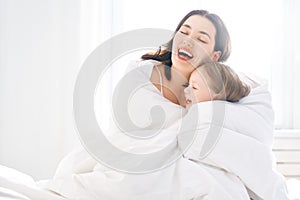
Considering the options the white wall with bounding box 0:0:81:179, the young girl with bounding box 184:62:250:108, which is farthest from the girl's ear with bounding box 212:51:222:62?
the white wall with bounding box 0:0:81:179

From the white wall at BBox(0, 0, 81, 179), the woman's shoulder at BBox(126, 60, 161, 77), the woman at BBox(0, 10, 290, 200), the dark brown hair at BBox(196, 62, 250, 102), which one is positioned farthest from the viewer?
the white wall at BBox(0, 0, 81, 179)

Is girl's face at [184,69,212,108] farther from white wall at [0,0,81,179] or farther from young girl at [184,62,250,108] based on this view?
white wall at [0,0,81,179]

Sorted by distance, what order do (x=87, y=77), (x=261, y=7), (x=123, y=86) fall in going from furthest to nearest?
1. (x=261, y=7)
2. (x=87, y=77)
3. (x=123, y=86)

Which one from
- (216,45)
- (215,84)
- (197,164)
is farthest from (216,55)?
(197,164)

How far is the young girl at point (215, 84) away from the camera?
124cm

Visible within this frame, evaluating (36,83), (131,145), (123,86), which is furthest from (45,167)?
(131,145)

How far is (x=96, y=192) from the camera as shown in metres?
1.10

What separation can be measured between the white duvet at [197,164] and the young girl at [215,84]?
3 centimetres

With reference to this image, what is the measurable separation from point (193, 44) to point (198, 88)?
0.45 ft

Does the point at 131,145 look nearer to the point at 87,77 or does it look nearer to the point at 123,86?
the point at 123,86

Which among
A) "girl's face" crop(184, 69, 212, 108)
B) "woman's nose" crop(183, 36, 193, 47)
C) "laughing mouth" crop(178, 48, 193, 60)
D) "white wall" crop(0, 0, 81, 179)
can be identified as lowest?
"white wall" crop(0, 0, 81, 179)

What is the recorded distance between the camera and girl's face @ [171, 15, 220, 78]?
132cm

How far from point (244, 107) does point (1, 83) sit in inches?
57.3

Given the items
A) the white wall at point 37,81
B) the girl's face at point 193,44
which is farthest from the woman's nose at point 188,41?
the white wall at point 37,81
